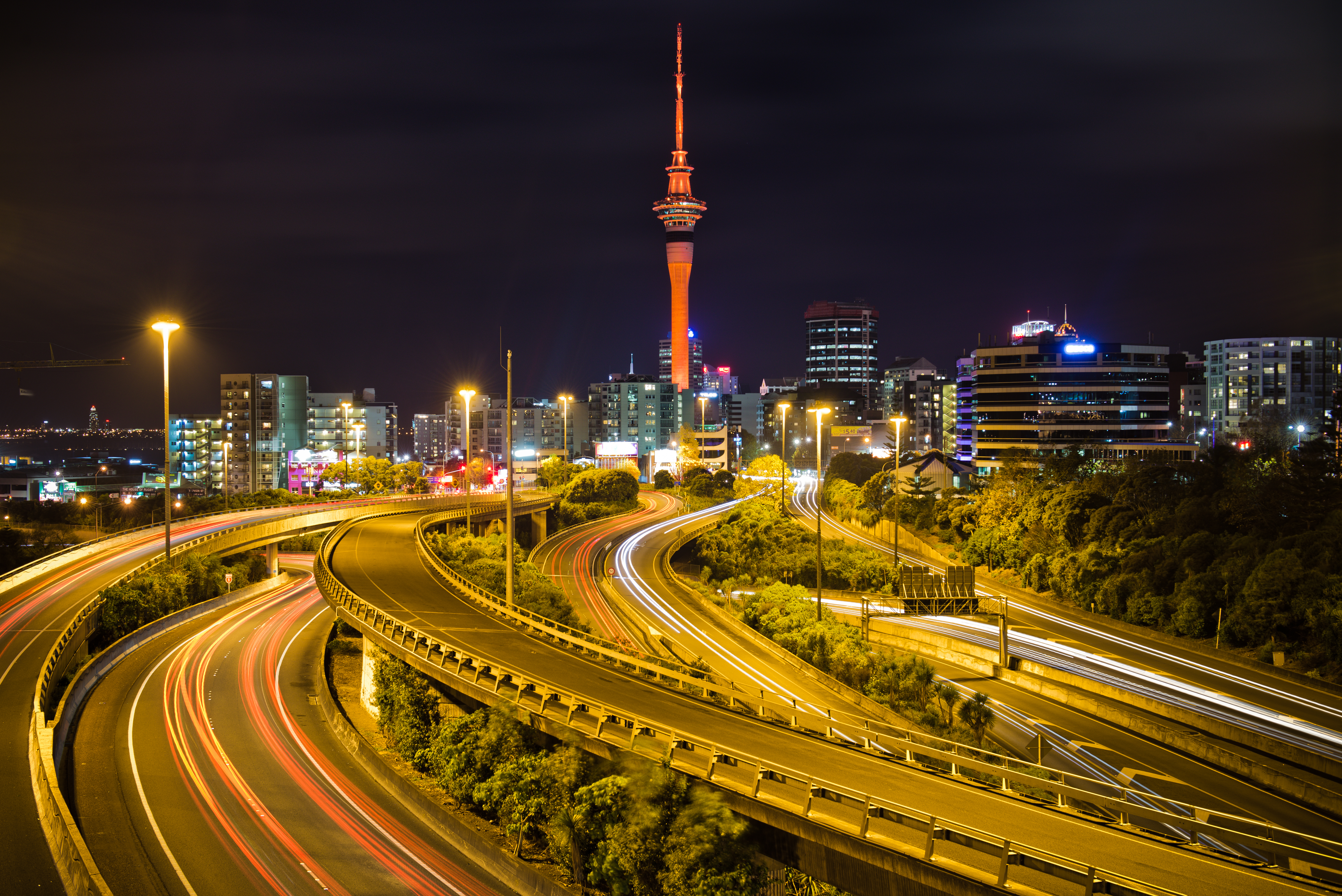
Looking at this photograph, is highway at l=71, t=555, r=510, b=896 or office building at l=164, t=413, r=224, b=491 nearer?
highway at l=71, t=555, r=510, b=896

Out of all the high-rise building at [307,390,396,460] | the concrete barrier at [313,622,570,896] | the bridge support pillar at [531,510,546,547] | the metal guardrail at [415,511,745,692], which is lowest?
the bridge support pillar at [531,510,546,547]

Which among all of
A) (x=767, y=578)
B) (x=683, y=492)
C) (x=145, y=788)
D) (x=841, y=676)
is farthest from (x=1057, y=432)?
(x=145, y=788)

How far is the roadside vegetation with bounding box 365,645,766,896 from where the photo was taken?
14812 mm

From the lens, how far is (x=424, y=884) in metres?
17.3

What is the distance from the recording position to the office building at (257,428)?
496 feet

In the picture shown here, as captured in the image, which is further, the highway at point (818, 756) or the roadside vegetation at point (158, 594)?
the roadside vegetation at point (158, 594)

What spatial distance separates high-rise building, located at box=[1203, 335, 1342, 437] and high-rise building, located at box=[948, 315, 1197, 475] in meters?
67.2

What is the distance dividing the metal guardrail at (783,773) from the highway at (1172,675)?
13345 millimetres

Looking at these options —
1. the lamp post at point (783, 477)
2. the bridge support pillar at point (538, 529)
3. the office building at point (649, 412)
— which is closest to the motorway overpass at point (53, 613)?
the bridge support pillar at point (538, 529)

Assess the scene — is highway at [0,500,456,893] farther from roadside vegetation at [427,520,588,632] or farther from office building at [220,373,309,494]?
office building at [220,373,309,494]

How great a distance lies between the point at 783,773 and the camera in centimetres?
1459

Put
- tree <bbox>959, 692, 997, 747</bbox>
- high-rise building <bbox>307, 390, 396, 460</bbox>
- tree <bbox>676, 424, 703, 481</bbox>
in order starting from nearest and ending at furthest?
tree <bbox>959, 692, 997, 747</bbox>
tree <bbox>676, 424, 703, 481</bbox>
high-rise building <bbox>307, 390, 396, 460</bbox>

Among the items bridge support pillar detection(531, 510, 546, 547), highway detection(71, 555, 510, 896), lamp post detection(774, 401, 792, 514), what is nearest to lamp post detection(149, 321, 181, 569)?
highway detection(71, 555, 510, 896)

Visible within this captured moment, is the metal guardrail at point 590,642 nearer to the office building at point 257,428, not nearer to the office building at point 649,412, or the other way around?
the office building at point 257,428
